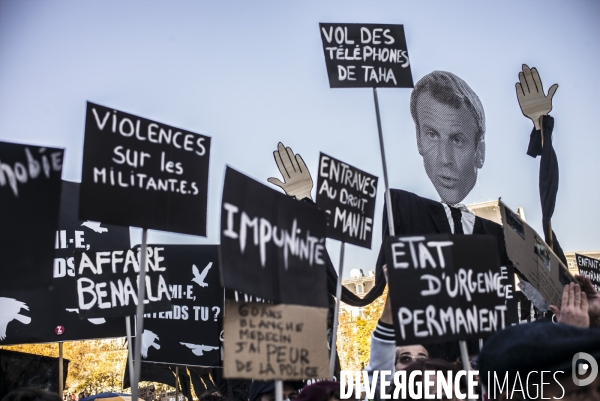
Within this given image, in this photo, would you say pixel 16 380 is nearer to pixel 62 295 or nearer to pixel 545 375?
pixel 62 295

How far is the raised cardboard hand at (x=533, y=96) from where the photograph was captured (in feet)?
31.1

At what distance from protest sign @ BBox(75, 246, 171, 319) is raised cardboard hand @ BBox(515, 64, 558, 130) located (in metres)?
6.38

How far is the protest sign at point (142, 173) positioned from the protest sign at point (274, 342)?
93 centimetres

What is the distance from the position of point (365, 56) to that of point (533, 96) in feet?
15.0

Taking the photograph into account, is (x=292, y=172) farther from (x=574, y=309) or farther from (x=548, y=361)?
(x=548, y=361)

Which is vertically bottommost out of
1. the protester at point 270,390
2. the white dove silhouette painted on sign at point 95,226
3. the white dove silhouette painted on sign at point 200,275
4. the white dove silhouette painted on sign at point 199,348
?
the protester at point 270,390

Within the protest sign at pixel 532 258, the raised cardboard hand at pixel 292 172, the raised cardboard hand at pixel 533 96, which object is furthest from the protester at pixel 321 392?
the raised cardboard hand at pixel 533 96

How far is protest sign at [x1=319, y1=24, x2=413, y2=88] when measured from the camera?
586 centimetres

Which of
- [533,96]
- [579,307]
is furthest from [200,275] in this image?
[533,96]

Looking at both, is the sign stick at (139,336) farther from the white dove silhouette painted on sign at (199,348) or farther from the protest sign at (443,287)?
the white dove silhouette painted on sign at (199,348)

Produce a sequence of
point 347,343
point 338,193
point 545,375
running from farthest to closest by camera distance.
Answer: point 347,343 < point 338,193 < point 545,375

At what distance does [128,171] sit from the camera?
13.0ft

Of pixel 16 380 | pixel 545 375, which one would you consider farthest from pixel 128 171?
pixel 16 380

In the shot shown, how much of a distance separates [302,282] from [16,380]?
17.4 feet
